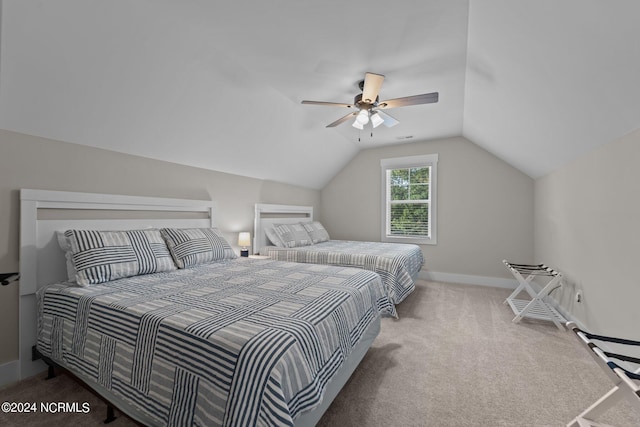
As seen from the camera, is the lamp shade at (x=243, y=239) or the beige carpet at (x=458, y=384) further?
the lamp shade at (x=243, y=239)

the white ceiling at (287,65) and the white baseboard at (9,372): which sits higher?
the white ceiling at (287,65)

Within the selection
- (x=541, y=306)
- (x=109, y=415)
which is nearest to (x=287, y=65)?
(x=109, y=415)

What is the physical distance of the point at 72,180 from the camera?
7.34 ft

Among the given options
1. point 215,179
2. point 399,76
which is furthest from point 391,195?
point 215,179

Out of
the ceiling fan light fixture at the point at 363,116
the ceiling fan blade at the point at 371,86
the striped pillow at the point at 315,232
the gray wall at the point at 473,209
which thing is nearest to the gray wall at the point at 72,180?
the striped pillow at the point at 315,232

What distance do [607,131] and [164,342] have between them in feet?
10.2

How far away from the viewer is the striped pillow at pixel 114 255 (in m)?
1.91

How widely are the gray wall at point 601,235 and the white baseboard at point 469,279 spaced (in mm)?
1017

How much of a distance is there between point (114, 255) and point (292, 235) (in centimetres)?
244

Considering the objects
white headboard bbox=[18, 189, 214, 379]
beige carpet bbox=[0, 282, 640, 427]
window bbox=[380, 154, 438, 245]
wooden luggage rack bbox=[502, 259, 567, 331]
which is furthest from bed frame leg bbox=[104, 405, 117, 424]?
window bbox=[380, 154, 438, 245]

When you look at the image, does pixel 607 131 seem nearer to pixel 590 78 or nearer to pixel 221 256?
pixel 590 78

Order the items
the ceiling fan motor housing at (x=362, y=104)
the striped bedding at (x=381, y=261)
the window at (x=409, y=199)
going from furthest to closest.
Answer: the window at (x=409, y=199) → the striped bedding at (x=381, y=261) → the ceiling fan motor housing at (x=362, y=104)

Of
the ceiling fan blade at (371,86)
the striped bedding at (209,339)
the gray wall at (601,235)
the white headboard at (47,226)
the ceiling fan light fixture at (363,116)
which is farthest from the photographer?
the ceiling fan light fixture at (363,116)

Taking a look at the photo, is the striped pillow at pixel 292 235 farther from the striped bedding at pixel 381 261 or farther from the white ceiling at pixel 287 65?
the white ceiling at pixel 287 65
